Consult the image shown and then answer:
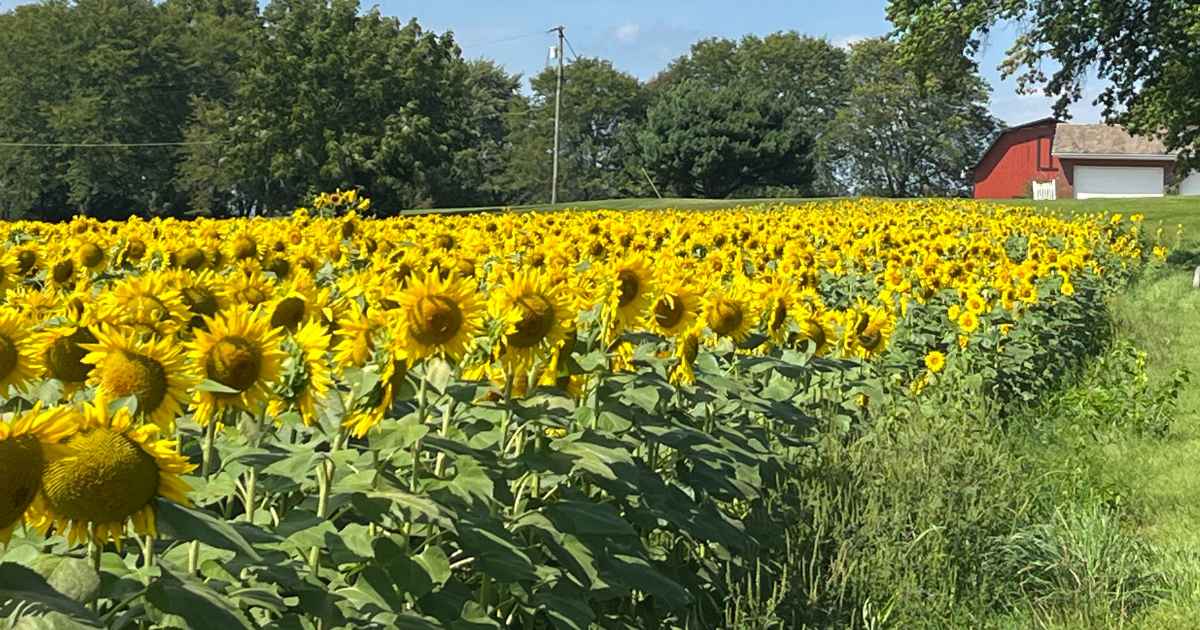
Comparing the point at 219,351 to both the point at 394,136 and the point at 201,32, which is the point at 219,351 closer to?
the point at 394,136

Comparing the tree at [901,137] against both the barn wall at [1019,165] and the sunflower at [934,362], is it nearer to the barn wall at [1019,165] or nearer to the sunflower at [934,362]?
the barn wall at [1019,165]

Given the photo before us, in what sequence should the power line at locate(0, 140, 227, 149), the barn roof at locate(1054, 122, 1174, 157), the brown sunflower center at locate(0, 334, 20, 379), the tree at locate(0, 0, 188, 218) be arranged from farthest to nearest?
1. the tree at locate(0, 0, 188, 218)
2. the barn roof at locate(1054, 122, 1174, 157)
3. the power line at locate(0, 140, 227, 149)
4. the brown sunflower center at locate(0, 334, 20, 379)

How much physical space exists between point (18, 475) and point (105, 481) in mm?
121

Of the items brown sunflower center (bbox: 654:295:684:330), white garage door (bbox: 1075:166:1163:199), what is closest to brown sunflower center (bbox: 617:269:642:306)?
brown sunflower center (bbox: 654:295:684:330)

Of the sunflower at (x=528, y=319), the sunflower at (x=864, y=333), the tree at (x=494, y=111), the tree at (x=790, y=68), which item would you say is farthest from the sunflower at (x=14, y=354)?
the tree at (x=790, y=68)

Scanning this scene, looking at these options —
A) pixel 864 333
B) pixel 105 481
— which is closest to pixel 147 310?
pixel 105 481

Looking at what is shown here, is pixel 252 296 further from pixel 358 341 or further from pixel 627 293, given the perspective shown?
pixel 627 293

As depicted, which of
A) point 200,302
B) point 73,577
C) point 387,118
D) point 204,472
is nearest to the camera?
point 73,577

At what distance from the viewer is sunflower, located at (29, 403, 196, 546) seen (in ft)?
5.25

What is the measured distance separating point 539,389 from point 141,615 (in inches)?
57.0

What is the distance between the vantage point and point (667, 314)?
3.80 metres

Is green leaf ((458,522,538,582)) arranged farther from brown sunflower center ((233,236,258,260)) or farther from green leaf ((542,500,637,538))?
brown sunflower center ((233,236,258,260))

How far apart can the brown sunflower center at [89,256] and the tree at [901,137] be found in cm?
7706

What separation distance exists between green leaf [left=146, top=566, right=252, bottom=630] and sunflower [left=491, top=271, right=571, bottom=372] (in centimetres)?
112
